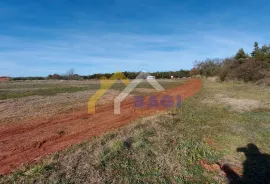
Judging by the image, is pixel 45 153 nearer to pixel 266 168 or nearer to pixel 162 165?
pixel 162 165

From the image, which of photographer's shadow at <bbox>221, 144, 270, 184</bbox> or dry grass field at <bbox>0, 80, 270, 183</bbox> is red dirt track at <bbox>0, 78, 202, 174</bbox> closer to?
dry grass field at <bbox>0, 80, 270, 183</bbox>

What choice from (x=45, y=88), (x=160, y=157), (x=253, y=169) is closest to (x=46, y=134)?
(x=160, y=157)

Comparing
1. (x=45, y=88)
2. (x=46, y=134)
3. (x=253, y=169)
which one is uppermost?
(x=45, y=88)

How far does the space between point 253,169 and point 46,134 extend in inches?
197

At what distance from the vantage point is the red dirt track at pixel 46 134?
3832 millimetres

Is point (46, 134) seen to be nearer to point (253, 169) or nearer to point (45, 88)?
point (253, 169)

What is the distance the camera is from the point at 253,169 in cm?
334

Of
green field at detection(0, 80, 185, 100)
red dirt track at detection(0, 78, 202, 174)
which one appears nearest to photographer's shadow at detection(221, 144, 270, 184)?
red dirt track at detection(0, 78, 202, 174)

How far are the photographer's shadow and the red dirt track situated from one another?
3.39 m

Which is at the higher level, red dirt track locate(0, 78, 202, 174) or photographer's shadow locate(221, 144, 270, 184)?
red dirt track locate(0, 78, 202, 174)

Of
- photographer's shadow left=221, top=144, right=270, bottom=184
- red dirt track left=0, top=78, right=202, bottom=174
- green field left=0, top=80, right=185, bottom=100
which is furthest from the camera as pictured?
green field left=0, top=80, right=185, bottom=100

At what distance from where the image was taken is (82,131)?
543 centimetres

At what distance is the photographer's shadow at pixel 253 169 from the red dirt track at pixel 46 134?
3386mm

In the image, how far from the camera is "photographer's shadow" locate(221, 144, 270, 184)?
9.89 ft
